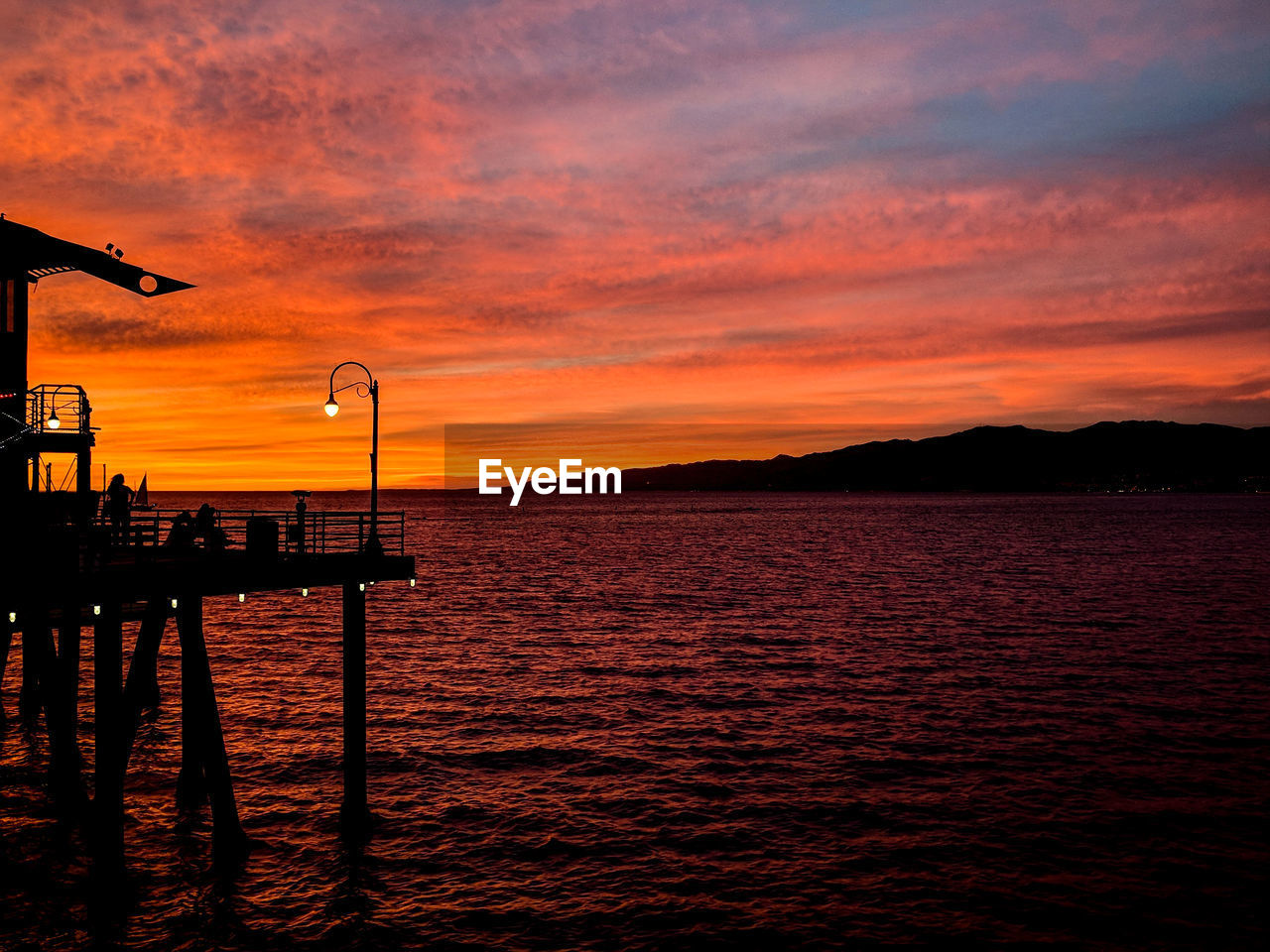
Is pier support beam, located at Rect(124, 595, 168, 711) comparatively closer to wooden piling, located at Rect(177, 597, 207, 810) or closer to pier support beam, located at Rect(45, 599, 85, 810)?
wooden piling, located at Rect(177, 597, 207, 810)

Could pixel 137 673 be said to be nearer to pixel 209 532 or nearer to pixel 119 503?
pixel 209 532

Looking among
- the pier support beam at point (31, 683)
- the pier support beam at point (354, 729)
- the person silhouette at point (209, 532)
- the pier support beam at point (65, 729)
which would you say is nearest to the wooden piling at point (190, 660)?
the person silhouette at point (209, 532)

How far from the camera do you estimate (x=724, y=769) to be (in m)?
22.5

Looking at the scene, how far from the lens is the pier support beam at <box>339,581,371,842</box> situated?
60.7ft

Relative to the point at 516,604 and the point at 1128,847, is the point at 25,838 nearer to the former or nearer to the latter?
the point at 1128,847

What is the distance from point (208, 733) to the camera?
691 inches

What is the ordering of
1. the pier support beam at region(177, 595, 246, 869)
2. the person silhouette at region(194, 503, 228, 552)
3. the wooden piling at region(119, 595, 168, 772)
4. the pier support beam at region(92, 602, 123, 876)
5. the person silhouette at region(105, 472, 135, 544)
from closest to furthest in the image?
the pier support beam at region(92, 602, 123, 876)
the wooden piling at region(119, 595, 168, 772)
the pier support beam at region(177, 595, 246, 869)
the person silhouette at region(194, 503, 228, 552)
the person silhouette at region(105, 472, 135, 544)

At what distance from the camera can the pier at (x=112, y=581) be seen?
Answer: 15.7m

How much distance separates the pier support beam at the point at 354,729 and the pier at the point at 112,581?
0.02 meters

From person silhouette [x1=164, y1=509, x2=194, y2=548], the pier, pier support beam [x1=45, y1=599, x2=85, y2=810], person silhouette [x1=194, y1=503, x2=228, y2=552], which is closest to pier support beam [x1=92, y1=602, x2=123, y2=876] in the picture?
the pier

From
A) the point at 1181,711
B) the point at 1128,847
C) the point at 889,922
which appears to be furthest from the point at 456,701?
the point at 1181,711

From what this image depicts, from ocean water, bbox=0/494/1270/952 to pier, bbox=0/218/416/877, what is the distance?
118 cm

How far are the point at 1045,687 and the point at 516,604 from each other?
31485 mm

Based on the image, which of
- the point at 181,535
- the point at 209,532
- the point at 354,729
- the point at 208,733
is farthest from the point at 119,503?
the point at 354,729
